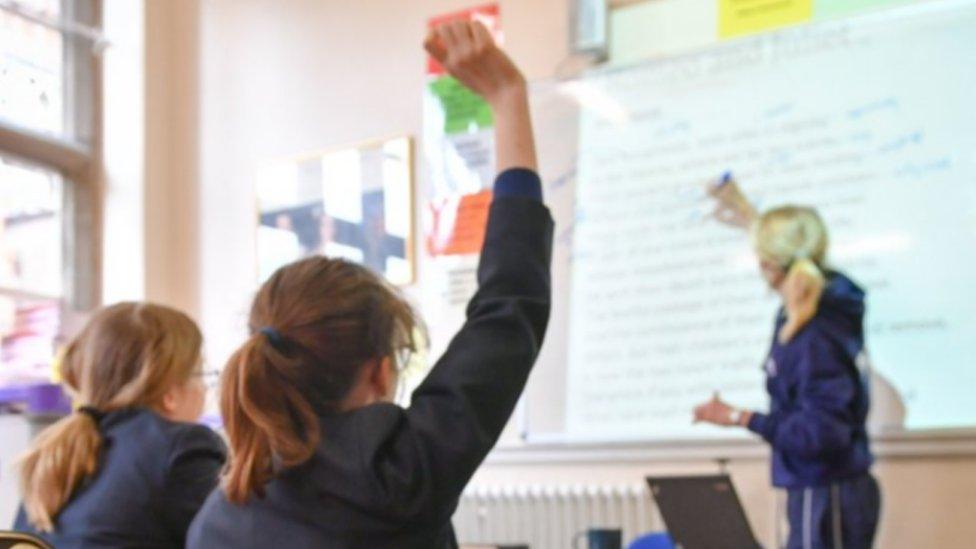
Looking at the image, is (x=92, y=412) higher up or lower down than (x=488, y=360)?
lower down

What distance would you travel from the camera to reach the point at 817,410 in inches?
102

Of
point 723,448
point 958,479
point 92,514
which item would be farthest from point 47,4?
point 958,479

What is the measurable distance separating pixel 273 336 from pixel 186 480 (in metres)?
0.61

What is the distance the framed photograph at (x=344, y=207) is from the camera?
4.11 metres

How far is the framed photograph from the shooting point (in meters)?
4.11

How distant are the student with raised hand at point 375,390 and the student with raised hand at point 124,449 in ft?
1.74

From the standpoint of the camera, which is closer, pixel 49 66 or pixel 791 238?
pixel 791 238

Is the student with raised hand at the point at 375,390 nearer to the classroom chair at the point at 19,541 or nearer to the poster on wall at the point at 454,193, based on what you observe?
the classroom chair at the point at 19,541

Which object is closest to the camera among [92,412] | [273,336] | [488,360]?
[488,360]

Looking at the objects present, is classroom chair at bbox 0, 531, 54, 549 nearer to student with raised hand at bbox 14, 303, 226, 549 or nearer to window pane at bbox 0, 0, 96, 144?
student with raised hand at bbox 14, 303, 226, 549

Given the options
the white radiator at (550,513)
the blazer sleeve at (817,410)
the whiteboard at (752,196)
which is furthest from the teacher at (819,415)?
the white radiator at (550,513)

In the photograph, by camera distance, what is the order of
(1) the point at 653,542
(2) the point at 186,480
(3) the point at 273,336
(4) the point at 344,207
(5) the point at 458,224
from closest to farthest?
1. (3) the point at 273,336
2. (2) the point at 186,480
3. (1) the point at 653,542
4. (5) the point at 458,224
5. (4) the point at 344,207

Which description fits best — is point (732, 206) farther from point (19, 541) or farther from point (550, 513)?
point (19, 541)

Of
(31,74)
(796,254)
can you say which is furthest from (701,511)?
(31,74)
